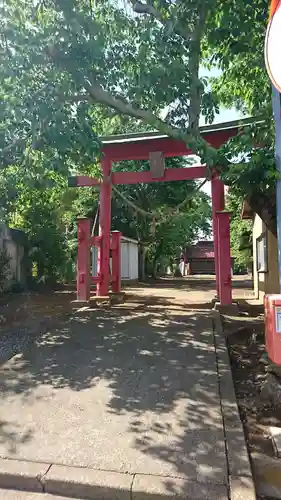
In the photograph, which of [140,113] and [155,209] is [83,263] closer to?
[140,113]

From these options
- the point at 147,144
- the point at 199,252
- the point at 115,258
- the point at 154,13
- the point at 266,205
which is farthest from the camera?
the point at 199,252

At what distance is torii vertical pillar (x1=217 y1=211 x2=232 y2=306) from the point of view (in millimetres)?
7832

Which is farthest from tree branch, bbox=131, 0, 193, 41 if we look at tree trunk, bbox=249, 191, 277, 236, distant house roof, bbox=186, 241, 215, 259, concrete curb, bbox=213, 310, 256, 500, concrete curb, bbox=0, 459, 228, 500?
distant house roof, bbox=186, 241, 215, 259

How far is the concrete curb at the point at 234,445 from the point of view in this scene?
94.5 inches

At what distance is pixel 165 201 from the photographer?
61.2 feet

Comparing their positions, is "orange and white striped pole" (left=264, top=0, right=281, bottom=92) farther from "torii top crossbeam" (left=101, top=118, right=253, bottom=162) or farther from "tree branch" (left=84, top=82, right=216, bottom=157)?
"torii top crossbeam" (left=101, top=118, right=253, bottom=162)

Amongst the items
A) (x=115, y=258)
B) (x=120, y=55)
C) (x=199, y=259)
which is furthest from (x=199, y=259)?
(x=120, y=55)

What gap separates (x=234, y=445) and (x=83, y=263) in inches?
236

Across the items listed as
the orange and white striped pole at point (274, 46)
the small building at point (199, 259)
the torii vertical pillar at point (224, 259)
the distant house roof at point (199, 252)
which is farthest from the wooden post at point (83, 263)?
the distant house roof at point (199, 252)

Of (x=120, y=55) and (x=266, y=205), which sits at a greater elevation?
(x=120, y=55)

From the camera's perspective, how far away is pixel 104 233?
31.4ft

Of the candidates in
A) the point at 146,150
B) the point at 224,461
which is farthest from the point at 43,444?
the point at 146,150

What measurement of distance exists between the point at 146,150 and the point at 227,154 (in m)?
4.46

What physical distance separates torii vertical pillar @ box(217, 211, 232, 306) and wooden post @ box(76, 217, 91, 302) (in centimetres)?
300
